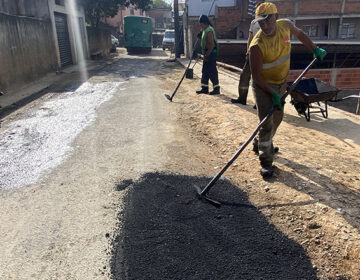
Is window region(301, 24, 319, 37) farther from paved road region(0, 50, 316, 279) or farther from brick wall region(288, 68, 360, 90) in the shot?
paved road region(0, 50, 316, 279)

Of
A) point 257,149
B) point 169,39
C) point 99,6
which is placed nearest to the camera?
point 257,149

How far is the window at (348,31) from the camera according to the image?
27.7 m

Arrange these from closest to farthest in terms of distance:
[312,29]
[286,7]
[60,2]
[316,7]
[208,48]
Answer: [208,48] → [60,2] → [286,7] → [316,7] → [312,29]

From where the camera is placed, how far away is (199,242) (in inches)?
113

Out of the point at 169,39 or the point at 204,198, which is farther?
the point at 169,39

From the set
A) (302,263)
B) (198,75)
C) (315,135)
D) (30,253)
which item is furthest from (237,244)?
(198,75)

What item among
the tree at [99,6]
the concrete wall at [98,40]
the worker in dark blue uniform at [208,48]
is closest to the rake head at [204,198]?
the worker in dark blue uniform at [208,48]

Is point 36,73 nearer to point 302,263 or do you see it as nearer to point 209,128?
point 209,128

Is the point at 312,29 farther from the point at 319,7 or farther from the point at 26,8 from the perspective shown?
the point at 26,8

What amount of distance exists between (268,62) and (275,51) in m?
0.15

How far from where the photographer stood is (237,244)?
2855 millimetres

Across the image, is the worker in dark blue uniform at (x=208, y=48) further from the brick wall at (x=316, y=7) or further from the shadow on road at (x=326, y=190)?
the brick wall at (x=316, y=7)

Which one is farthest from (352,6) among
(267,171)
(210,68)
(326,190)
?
(326,190)

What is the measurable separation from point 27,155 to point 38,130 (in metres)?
1.35
